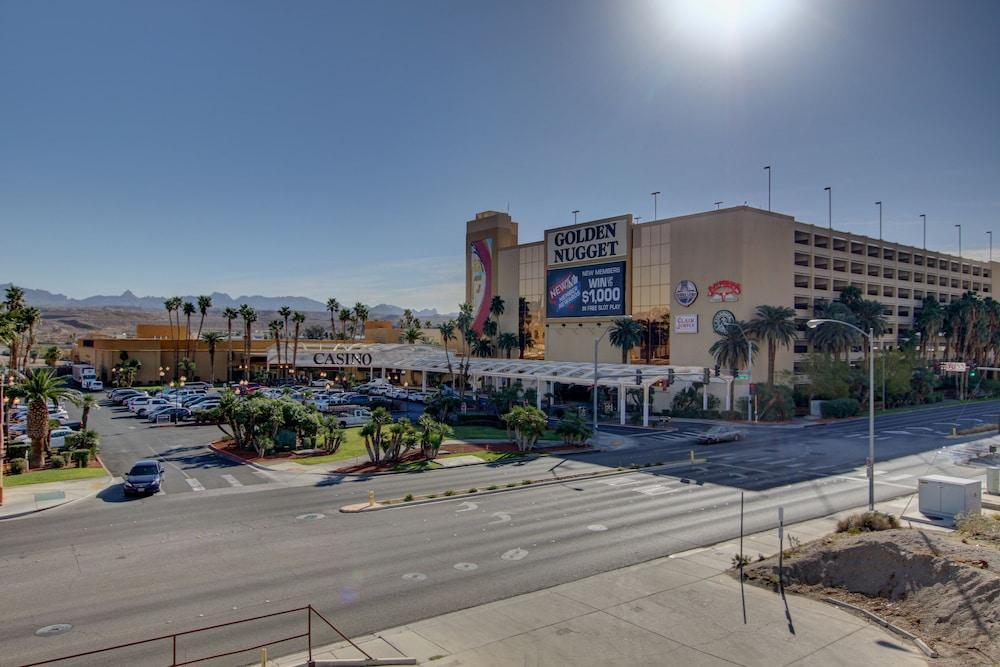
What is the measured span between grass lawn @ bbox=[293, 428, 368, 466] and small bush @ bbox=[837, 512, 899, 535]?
27.1 metres

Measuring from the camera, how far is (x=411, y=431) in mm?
38281

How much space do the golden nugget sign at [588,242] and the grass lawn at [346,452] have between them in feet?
141

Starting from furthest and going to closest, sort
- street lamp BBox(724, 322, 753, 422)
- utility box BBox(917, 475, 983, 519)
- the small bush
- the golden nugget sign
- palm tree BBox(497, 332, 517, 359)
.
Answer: palm tree BBox(497, 332, 517, 359)
the golden nugget sign
street lamp BBox(724, 322, 753, 422)
utility box BBox(917, 475, 983, 519)
the small bush

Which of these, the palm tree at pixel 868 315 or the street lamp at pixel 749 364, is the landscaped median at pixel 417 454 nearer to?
the street lamp at pixel 749 364

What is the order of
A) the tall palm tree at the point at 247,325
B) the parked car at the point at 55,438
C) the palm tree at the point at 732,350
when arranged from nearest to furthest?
the parked car at the point at 55,438 < the palm tree at the point at 732,350 < the tall palm tree at the point at 247,325

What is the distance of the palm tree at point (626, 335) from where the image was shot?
72.9 metres

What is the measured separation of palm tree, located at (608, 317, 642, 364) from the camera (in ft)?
239

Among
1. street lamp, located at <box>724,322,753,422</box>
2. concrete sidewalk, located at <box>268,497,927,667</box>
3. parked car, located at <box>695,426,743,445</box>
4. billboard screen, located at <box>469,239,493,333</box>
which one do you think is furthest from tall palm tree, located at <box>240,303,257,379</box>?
concrete sidewalk, located at <box>268,497,927,667</box>

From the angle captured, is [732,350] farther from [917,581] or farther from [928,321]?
[917,581]

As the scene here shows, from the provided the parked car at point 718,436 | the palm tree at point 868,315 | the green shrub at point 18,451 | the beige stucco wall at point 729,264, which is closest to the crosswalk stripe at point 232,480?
the green shrub at point 18,451

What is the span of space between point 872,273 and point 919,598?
3310 inches

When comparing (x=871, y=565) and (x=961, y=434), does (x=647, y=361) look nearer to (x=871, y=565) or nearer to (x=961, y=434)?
(x=961, y=434)

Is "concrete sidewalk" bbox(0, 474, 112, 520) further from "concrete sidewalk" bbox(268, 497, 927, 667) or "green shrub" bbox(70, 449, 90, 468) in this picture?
"concrete sidewalk" bbox(268, 497, 927, 667)

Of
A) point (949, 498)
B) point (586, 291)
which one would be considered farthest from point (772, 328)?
point (949, 498)
